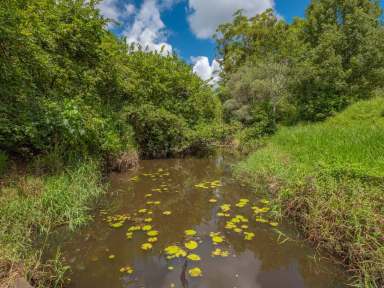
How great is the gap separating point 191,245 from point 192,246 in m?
0.03

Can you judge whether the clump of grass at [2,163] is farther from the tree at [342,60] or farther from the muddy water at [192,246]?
the tree at [342,60]

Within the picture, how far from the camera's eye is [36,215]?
14.2 ft

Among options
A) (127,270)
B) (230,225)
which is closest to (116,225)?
(127,270)

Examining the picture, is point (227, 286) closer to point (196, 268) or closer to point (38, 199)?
point (196, 268)

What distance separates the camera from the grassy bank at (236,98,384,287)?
3279 mm

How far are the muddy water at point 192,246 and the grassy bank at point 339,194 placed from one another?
33 cm

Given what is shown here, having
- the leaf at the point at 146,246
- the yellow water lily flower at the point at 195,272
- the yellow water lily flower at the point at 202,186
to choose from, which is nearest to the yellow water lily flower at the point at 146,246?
the leaf at the point at 146,246

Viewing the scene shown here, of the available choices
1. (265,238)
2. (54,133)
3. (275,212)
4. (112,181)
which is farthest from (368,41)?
(54,133)

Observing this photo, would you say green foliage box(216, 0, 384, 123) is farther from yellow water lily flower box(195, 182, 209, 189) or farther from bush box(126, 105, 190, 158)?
yellow water lily flower box(195, 182, 209, 189)

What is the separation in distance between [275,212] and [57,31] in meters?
6.75

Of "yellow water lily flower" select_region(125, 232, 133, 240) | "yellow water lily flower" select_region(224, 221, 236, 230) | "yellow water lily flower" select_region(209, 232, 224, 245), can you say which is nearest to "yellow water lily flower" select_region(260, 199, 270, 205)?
"yellow water lily flower" select_region(224, 221, 236, 230)

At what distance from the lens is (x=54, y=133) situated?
600 centimetres

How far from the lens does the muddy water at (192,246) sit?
3.23 meters

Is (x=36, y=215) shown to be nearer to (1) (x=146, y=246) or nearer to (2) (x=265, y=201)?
(1) (x=146, y=246)
